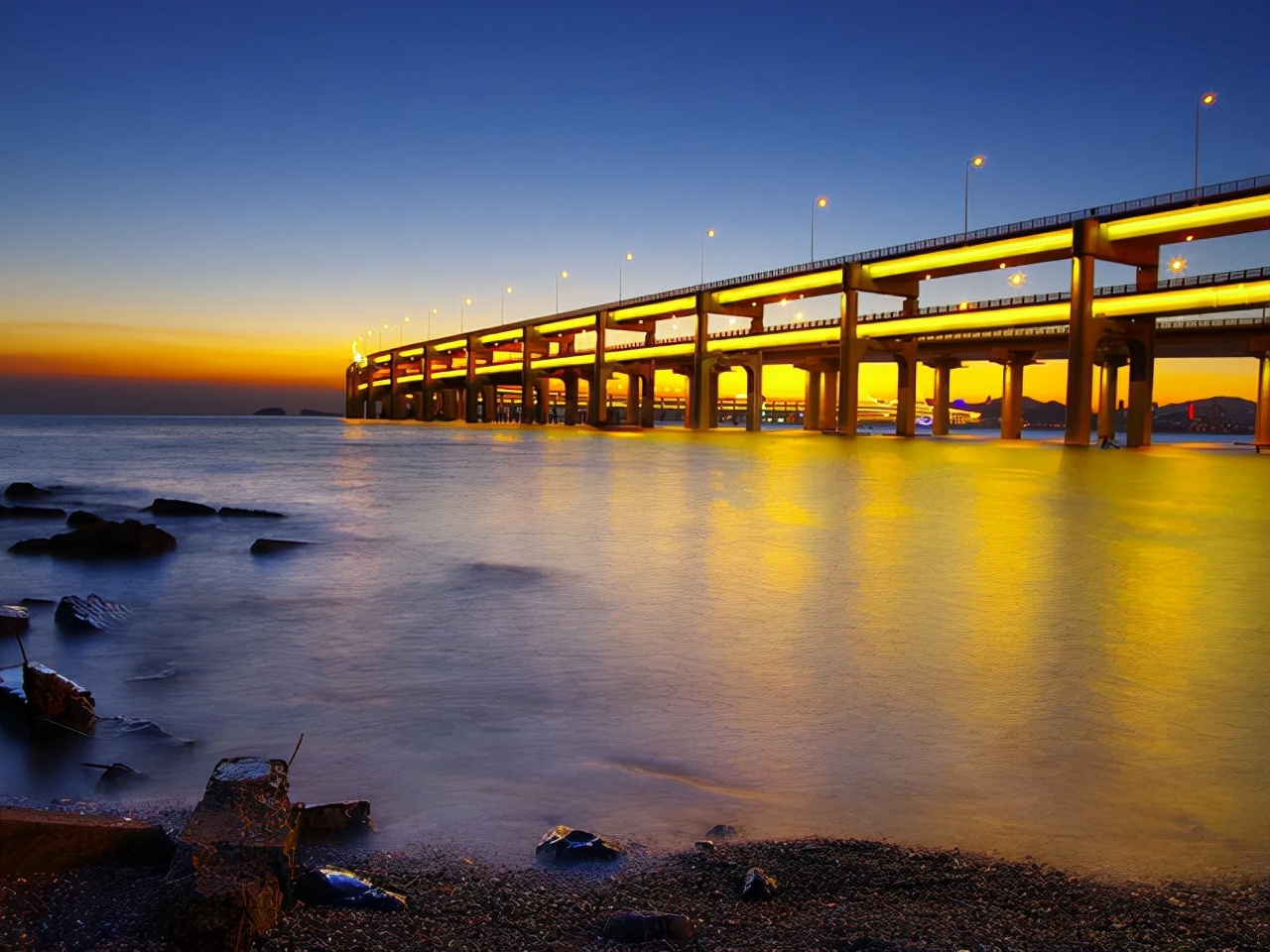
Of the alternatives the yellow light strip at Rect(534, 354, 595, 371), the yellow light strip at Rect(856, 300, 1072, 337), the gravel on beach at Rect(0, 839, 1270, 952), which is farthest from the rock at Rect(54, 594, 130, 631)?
the yellow light strip at Rect(534, 354, 595, 371)

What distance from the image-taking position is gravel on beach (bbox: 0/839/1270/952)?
2.25m

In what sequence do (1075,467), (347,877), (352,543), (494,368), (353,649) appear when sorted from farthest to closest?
(494,368) → (1075,467) → (352,543) → (353,649) → (347,877)

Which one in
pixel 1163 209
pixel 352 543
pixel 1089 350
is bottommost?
pixel 352 543

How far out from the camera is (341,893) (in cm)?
247

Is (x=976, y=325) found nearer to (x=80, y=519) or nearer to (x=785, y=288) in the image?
(x=785, y=288)

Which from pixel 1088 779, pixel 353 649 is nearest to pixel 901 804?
pixel 1088 779

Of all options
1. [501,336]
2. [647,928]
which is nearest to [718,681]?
[647,928]

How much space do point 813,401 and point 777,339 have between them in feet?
71.4

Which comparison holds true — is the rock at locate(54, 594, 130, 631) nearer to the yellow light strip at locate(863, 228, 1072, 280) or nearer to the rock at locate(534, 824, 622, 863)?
the rock at locate(534, 824, 622, 863)

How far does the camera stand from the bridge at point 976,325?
135ft

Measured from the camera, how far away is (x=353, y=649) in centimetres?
583

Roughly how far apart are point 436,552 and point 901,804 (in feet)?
27.3

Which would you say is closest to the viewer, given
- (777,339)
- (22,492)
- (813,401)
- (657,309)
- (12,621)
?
(12,621)

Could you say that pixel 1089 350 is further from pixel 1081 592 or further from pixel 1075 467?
pixel 1081 592
